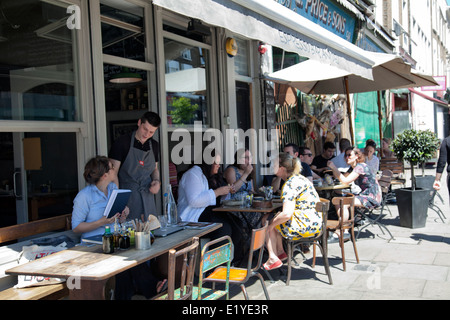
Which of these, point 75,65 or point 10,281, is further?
point 75,65

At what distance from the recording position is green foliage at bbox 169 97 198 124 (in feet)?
21.0

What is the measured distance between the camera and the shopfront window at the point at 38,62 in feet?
13.6

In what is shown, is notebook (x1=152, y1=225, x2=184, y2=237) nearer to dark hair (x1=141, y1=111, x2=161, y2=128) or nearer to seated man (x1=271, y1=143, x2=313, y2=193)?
dark hair (x1=141, y1=111, x2=161, y2=128)

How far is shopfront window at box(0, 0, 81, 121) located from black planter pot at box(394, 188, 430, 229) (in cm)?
558

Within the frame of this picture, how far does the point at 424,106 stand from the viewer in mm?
28000

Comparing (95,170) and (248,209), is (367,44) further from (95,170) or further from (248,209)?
(95,170)

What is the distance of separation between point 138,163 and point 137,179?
170 mm

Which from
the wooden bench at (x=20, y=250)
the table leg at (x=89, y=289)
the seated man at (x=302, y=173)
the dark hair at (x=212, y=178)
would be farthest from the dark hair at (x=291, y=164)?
the table leg at (x=89, y=289)

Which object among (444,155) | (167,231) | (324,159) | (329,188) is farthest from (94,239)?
(324,159)

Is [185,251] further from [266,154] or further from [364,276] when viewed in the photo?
[266,154]

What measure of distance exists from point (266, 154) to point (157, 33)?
3.48m

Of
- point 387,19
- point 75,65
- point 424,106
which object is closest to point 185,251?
point 75,65

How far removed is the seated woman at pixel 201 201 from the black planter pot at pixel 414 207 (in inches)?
140

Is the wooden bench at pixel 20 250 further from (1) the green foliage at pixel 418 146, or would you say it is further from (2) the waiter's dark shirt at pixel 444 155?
(1) the green foliage at pixel 418 146
